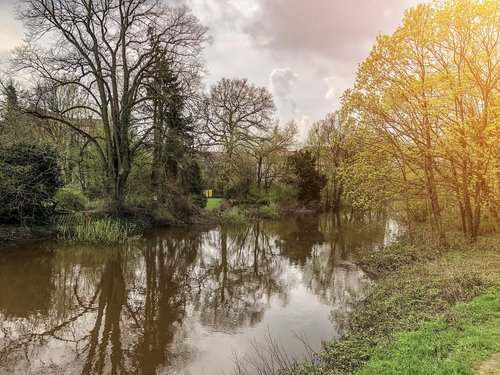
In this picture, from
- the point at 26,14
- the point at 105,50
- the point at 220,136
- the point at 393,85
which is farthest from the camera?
the point at 220,136

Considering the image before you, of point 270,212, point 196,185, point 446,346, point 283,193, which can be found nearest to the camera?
point 446,346

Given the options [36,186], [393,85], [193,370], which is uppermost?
[393,85]

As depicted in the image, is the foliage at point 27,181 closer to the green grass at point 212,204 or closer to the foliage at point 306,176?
the green grass at point 212,204

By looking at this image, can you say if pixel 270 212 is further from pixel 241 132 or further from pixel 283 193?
pixel 241 132

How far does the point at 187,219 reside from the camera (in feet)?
76.5

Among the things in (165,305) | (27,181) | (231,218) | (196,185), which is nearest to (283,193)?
(231,218)

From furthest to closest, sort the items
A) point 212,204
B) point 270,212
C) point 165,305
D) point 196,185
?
point 212,204, point 270,212, point 196,185, point 165,305

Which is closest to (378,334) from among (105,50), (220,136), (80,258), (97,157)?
(80,258)

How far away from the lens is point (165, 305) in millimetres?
9273

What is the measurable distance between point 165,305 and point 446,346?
21.5 ft

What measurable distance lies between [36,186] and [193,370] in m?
12.6

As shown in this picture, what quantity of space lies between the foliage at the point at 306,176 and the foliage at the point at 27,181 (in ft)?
71.6

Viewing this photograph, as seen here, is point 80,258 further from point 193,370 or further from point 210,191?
point 210,191

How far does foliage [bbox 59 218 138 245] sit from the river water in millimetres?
503
